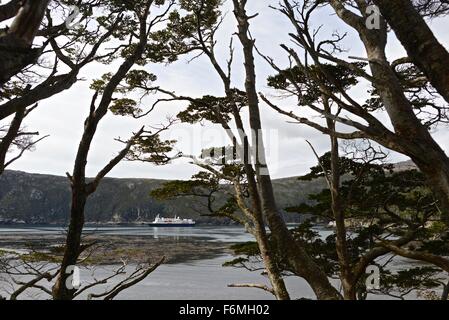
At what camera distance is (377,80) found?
7.52ft

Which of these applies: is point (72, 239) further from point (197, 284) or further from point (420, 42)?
point (197, 284)

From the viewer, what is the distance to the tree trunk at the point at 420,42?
1808mm

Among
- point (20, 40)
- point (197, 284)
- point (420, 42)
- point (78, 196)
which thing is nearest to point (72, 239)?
point (78, 196)

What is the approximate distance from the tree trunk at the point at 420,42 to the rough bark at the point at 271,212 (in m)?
2.55

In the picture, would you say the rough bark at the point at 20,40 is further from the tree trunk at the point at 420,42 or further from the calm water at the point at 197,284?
the calm water at the point at 197,284

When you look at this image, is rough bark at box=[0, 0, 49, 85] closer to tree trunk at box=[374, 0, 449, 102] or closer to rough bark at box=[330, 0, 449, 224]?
tree trunk at box=[374, 0, 449, 102]

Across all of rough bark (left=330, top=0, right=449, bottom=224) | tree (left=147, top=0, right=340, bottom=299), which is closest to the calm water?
tree (left=147, top=0, right=340, bottom=299)

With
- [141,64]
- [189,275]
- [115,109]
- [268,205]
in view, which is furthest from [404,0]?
[189,275]

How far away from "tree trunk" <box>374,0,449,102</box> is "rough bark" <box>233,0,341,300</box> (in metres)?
2.55

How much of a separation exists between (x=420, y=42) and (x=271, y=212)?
2.90 metres

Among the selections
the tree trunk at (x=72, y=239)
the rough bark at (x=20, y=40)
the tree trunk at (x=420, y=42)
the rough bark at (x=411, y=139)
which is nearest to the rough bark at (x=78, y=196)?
the tree trunk at (x=72, y=239)

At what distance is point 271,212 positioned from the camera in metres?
4.47

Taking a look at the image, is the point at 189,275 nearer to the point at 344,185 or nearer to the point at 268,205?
the point at 344,185
